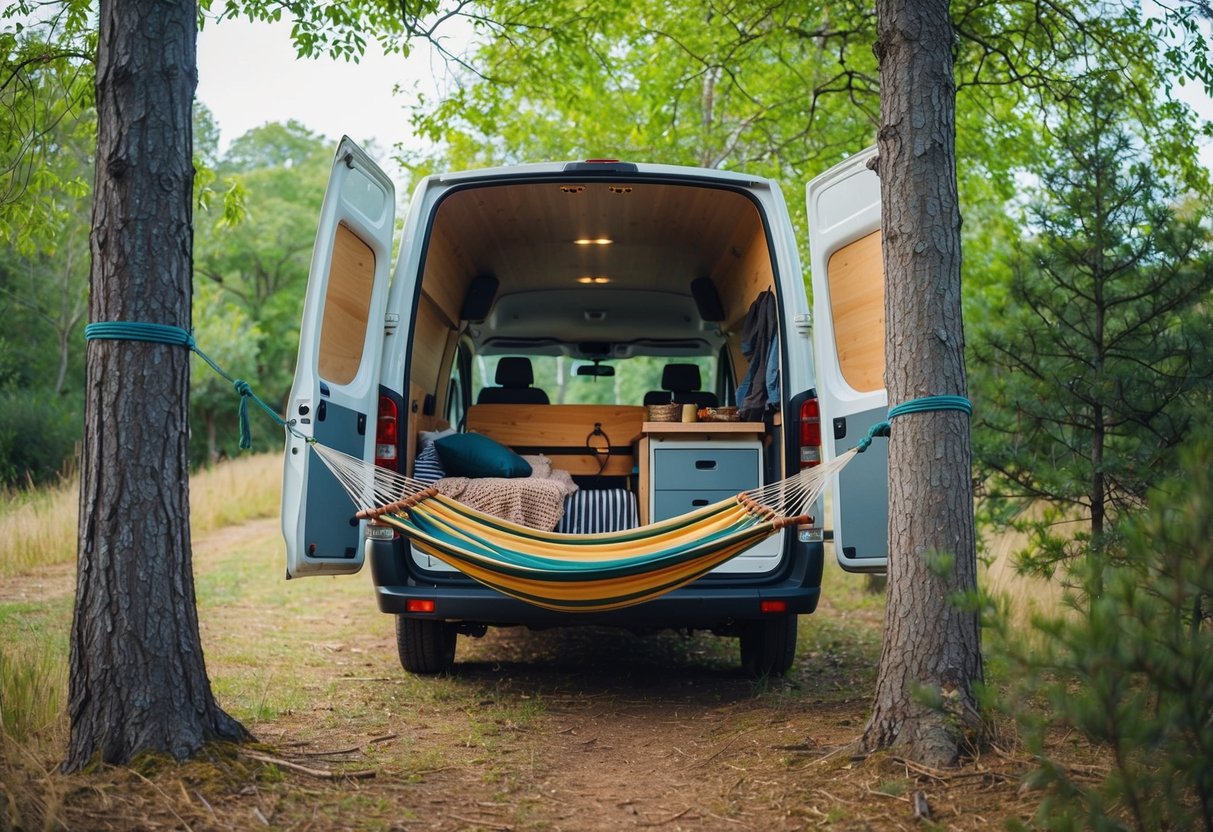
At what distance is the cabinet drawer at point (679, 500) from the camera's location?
4441 mm

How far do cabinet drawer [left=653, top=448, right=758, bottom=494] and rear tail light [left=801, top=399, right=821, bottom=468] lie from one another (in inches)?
12.6

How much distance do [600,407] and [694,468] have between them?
36.2 inches

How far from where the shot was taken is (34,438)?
12.2 metres

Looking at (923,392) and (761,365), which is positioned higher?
(761,365)

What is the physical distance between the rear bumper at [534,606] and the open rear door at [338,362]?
0.57 ft

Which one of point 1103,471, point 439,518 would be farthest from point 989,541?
point 439,518

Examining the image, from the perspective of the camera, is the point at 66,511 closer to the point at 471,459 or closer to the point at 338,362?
the point at 471,459

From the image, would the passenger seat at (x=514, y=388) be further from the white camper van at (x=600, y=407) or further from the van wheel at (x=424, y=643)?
the van wheel at (x=424, y=643)

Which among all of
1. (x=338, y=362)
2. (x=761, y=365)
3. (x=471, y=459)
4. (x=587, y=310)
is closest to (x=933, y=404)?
(x=761, y=365)

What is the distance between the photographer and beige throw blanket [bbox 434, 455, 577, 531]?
431cm

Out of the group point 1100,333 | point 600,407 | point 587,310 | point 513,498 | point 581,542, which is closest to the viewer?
point 581,542

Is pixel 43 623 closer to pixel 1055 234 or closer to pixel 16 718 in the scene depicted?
pixel 16 718

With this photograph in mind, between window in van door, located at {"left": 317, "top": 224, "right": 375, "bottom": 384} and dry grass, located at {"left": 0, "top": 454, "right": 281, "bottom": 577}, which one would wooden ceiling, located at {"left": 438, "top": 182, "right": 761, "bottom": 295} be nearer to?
window in van door, located at {"left": 317, "top": 224, "right": 375, "bottom": 384}

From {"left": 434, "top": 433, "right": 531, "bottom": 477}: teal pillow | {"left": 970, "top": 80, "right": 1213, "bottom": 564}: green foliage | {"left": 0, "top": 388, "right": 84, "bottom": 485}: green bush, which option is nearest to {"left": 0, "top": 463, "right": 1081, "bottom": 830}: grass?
{"left": 434, "top": 433, "right": 531, "bottom": 477}: teal pillow
